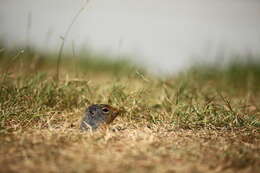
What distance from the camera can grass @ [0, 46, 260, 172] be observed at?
176 cm

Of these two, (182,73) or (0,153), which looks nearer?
(0,153)

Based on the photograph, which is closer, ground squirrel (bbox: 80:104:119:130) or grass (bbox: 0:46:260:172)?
grass (bbox: 0:46:260:172)

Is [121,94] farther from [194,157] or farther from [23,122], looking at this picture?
[194,157]

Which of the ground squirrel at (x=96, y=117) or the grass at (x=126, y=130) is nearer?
the grass at (x=126, y=130)

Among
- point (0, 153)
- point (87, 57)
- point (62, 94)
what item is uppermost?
point (87, 57)

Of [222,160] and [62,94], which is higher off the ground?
[62,94]

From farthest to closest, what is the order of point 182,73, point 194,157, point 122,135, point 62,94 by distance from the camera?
point 182,73, point 62,94, point 122,135, point 194,157

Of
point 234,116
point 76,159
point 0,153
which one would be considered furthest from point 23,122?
point 234,116

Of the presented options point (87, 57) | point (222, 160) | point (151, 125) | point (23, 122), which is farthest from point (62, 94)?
point (87, 57)

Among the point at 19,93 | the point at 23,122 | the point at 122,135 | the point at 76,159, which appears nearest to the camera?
the point at 76,159

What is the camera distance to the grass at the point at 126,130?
1.76 metres

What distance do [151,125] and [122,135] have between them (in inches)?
14.2

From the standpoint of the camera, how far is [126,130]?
242cm

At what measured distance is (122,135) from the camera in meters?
2.25
